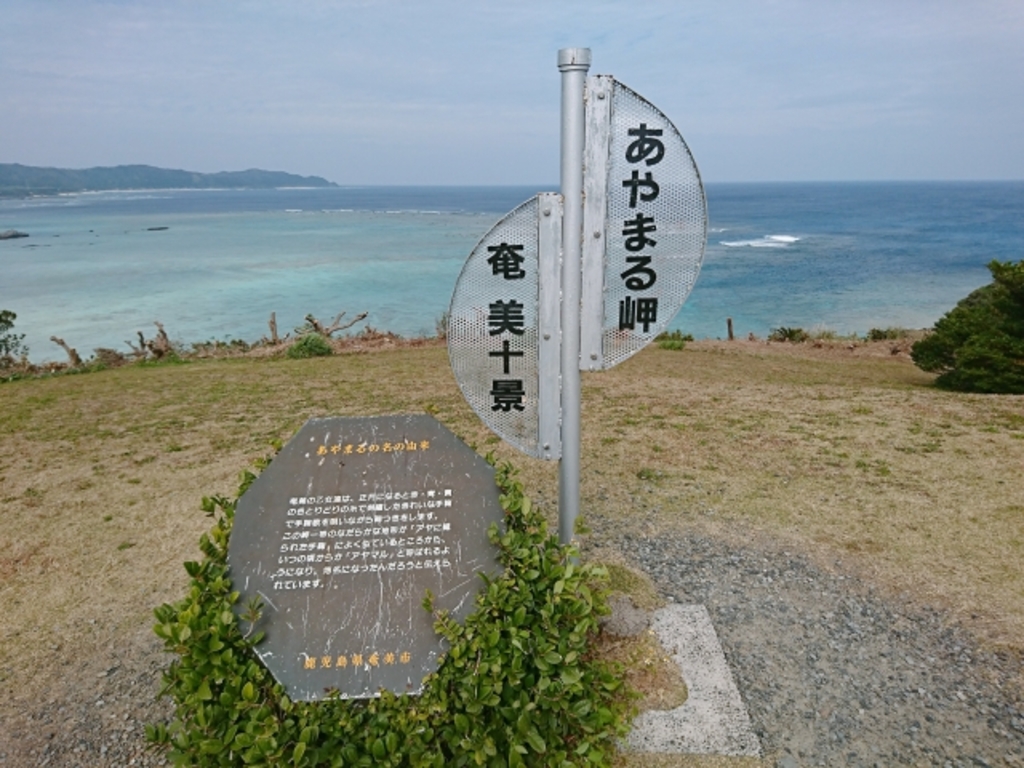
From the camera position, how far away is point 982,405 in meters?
7.84

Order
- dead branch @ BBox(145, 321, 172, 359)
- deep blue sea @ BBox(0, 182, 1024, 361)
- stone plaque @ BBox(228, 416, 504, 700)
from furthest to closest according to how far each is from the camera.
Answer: deep blue sea @ BBox(0, 182, 1024, 361) → dead branch @ BBox(145, 321, 172, 359) → stone plaque @ BBox(228, 416, 504, 700)

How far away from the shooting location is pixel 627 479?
5996 mm

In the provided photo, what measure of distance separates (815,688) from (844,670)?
0.23 meters

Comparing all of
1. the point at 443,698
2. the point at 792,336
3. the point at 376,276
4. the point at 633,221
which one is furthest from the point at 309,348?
the point at 376,276

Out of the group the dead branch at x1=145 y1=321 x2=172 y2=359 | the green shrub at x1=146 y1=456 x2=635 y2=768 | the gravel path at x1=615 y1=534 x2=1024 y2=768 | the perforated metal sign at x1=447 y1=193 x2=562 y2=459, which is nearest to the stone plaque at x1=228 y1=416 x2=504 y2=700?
the green shrub at x1=146 y1=456 x2=635 y2=768

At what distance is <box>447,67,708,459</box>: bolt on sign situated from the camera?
10.4 ft

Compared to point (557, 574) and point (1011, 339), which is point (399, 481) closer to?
point (557, 574)

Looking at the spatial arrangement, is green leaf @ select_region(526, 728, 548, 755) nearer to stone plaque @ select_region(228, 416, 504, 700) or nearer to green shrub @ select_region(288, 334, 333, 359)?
stone plaque @ select_region(228, 416, 504, 700)

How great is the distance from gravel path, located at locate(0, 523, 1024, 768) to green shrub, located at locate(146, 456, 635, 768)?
0.82m

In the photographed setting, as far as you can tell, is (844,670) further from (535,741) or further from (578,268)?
(578,268)

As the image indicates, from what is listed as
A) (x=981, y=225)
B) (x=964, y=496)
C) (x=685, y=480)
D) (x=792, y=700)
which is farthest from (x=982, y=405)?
(x=981, y=225)

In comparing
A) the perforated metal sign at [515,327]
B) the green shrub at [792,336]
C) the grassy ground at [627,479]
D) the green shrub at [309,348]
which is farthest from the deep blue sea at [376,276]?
the perforated metal sign at [515,327]

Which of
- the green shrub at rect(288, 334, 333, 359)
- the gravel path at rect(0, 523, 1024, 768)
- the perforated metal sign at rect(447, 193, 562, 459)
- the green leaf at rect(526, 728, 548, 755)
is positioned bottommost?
the green shrub at rect(288, 334, 333, 359)

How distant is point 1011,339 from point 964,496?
5.39 meters
